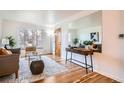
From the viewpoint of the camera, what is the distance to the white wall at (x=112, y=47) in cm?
278

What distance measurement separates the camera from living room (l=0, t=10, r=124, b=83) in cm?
296

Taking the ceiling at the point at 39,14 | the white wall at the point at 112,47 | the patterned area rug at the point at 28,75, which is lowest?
the patterned area rug at the point at 28,75

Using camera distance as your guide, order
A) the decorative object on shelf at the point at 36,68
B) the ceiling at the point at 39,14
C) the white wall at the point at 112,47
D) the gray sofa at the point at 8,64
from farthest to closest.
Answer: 1. the ceiling at the point at 39,14
2. the decorative object on shelf at the point at 36,68
3. the gray sofa at the point at 8,64
4. the white wall at the point at 112,47

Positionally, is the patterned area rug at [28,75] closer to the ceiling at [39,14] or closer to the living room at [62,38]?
the living room at [62,38]

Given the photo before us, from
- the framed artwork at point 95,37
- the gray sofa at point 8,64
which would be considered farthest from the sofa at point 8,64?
the framed artwork at point 95,37

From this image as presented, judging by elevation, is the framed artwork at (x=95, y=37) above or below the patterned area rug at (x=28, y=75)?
above

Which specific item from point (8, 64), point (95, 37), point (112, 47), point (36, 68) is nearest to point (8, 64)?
point (8, 64)

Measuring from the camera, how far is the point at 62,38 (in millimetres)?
6625

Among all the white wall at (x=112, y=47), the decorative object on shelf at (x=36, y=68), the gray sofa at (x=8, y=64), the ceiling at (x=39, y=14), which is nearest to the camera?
the white wall at (x=112, y=47)

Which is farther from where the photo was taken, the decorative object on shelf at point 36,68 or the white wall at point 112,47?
the decorative object on shelf at point 36,68

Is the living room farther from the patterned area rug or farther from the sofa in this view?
the sofa

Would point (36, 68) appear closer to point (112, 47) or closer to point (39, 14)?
point (112, 47)
